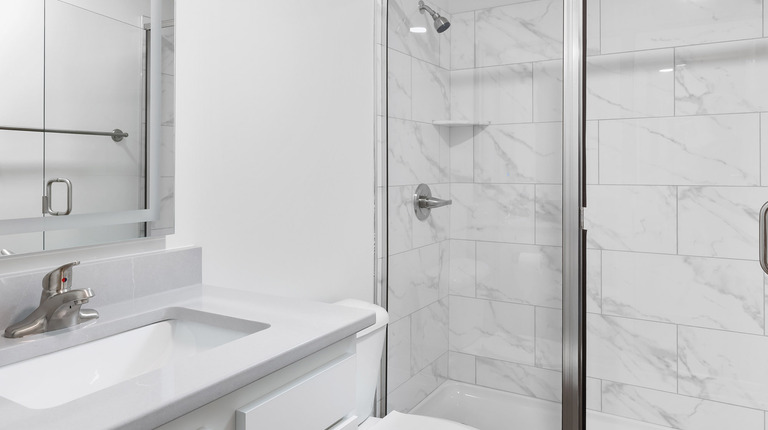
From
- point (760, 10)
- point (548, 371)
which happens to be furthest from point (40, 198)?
point (760, 10)

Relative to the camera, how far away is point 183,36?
1300 millimetres

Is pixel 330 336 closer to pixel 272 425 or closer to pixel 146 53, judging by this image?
pixel 272 425

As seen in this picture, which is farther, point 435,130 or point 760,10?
point 435,130

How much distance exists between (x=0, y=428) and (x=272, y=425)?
398mm

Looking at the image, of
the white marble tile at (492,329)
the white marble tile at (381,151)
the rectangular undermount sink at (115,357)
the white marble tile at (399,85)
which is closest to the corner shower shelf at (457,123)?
the white marble tile at (399,85)

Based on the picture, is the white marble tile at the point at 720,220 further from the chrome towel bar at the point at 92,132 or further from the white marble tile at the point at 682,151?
the chrome towel bar at the point at 92,132

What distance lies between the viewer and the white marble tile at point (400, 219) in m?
2.04

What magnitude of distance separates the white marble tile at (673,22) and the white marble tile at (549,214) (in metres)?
0.58

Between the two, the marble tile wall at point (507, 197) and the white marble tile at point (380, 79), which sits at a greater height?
the white marble tile at point (380, 79)

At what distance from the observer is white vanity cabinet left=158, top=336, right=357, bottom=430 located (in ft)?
2.57

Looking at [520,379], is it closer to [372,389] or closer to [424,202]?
[372,389]

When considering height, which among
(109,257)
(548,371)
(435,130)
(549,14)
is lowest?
(548,371)

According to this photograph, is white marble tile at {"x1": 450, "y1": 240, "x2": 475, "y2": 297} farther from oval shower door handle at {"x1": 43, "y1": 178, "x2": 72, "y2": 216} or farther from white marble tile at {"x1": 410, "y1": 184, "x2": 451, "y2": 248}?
oval shower door handle at {"x1": 43, "y1": 178, "x2": 72, "y2": 216}

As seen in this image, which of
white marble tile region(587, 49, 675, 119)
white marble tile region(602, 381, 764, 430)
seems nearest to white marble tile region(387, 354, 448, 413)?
white marble tile region(602, 381, 764, 430)
